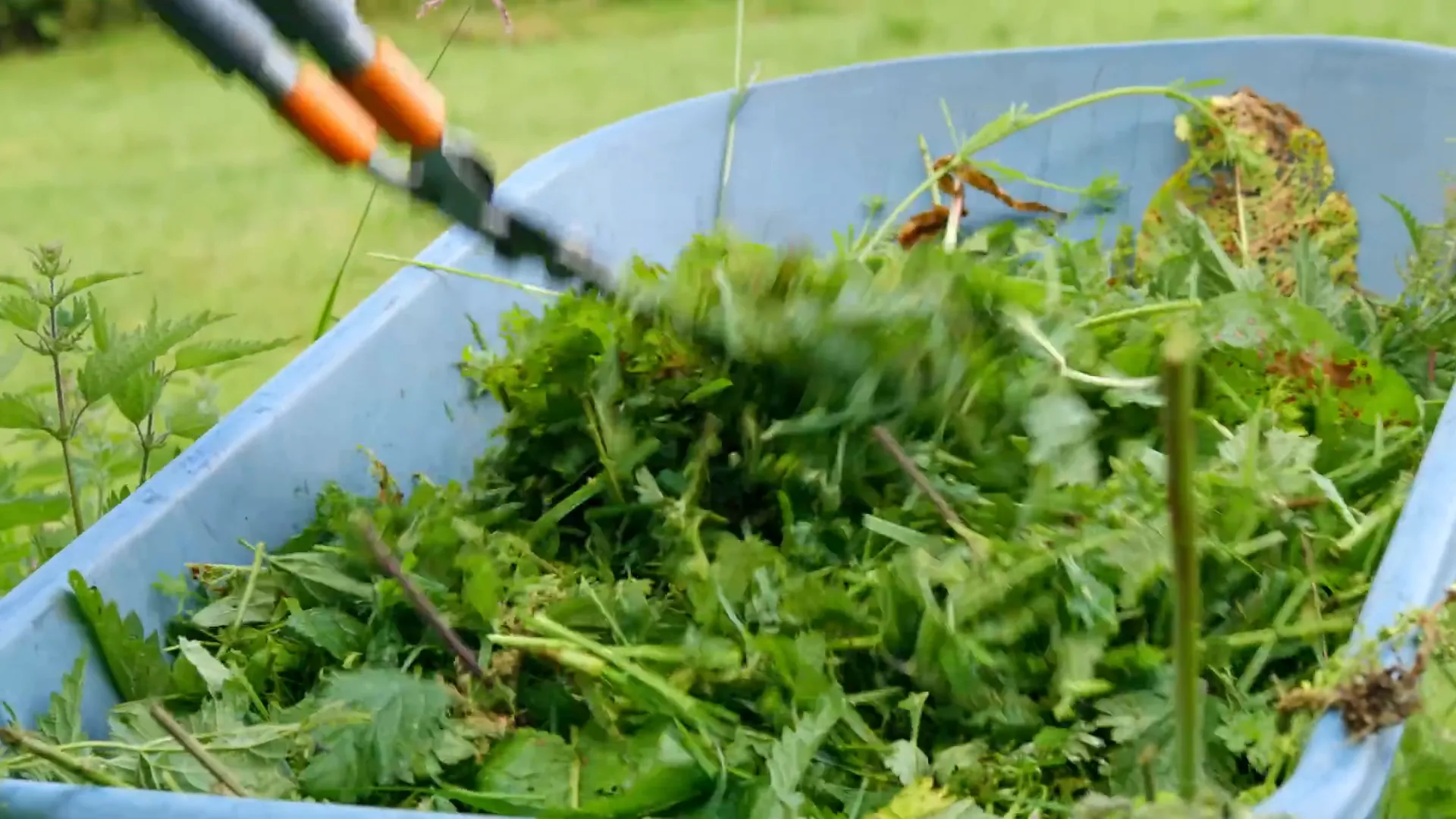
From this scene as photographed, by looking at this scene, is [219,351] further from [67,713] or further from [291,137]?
[291,137]

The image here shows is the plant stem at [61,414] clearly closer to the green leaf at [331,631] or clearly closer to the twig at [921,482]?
the green leaf at [331,631]

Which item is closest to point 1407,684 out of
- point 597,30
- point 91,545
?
point 91,545

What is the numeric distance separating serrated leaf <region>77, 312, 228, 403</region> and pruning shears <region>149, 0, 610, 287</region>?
0.41ft

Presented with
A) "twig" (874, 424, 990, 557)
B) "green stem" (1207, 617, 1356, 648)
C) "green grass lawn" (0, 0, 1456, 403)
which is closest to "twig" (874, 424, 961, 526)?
"twig" (874, 424, 990, 557)

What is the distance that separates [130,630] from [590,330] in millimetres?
226

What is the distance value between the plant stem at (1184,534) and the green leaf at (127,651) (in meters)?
0.38

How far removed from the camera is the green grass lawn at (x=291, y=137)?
54.1 inches

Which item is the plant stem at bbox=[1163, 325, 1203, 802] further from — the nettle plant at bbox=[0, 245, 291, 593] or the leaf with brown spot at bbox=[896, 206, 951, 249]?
the leaf with brown spot at bbox=[896, 206, 951, 249]

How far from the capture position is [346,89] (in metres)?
0.45

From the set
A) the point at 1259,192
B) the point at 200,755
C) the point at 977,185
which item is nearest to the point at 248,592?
the point at 200,755

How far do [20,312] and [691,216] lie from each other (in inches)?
17.0

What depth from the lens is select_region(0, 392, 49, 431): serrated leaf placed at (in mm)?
553

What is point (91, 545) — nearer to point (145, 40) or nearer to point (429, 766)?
point (429, 766)

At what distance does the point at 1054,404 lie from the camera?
52cm
